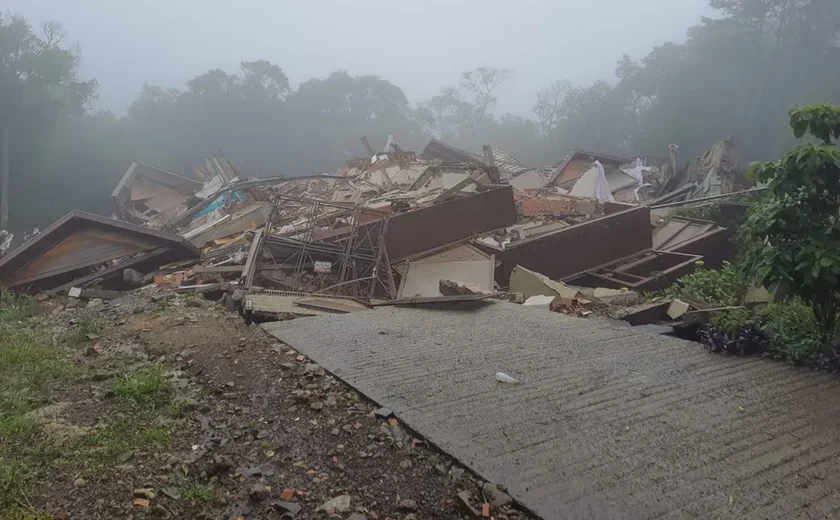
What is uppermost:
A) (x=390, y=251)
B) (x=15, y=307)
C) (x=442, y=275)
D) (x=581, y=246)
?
(x=15, y=307)

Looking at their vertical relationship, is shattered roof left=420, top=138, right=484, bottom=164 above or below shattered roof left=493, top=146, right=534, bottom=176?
above

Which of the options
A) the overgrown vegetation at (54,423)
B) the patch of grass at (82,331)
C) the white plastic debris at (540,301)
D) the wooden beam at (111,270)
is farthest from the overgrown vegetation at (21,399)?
the white plastic debris at (540,301)

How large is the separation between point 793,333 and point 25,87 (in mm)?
31202

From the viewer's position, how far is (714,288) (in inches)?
294

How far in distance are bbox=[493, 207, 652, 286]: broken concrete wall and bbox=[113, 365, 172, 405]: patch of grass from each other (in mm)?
5902

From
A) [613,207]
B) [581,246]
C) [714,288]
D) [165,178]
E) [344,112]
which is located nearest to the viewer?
[714,288]

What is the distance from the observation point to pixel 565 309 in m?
6.14

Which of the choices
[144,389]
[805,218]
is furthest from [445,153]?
[144,389]

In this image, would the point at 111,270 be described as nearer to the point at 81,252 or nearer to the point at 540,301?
the point at 81,252

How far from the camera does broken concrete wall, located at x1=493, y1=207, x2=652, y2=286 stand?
8.89 meters

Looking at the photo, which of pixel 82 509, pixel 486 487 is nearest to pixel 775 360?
pixel 486 487

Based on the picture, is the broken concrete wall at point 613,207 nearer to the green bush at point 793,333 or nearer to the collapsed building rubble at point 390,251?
the collapsed building rubble at point 390,251

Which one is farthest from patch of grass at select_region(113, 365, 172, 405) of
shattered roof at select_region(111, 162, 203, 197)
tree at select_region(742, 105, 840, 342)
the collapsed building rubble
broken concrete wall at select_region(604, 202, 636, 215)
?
shattered roof at select_region(111, 162, 203, 197)

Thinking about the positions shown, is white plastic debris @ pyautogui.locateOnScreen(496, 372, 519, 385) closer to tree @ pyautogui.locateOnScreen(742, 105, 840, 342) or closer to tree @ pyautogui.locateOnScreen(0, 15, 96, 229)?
tree @ pyautogui.locateOnScreen(742, 105, 840, 342)
